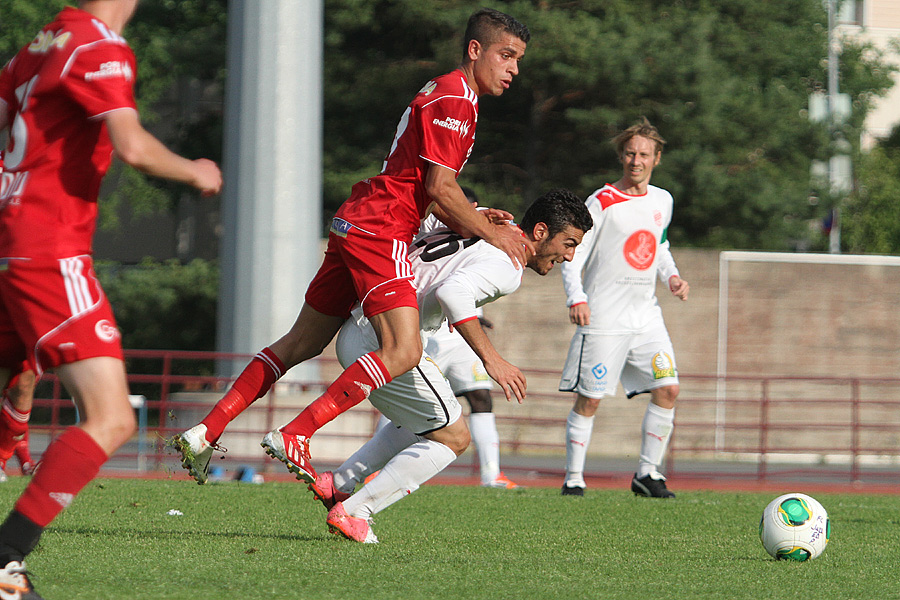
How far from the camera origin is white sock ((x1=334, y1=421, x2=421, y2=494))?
19.2 ft

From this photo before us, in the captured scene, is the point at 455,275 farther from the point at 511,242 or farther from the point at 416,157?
the point at 416,157

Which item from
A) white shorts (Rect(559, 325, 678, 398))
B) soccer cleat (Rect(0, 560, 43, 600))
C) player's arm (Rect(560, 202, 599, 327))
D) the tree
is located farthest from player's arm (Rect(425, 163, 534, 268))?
the tree

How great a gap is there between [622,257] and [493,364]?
3774 millimetres

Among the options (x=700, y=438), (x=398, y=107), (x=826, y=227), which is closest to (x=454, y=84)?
(x=700, y=438)

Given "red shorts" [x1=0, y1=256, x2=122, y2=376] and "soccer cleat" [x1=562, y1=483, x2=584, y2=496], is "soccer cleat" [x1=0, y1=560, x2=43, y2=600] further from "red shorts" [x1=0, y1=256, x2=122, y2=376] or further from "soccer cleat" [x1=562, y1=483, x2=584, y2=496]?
"soccer cleat" [x1=562, y1=483, x2=584, y2=496]

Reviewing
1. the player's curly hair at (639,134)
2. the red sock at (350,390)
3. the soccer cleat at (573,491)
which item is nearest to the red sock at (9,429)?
the red sock at (350,390)

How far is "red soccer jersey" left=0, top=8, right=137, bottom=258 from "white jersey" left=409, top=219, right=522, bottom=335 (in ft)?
6.42

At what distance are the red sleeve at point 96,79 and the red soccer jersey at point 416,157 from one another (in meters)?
1.89

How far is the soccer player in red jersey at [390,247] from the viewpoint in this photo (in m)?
5.26

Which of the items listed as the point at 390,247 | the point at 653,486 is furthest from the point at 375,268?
the point at 653,486

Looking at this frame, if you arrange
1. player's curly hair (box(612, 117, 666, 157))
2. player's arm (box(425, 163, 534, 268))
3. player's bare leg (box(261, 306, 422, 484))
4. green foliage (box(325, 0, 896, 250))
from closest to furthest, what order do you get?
player's bare leg (box(261, 306, 422, 484))
player's arm (box(425, 163, 534, 268))
player's curly hair (box(612, 117, 666, 157))
green foliage (box(325, 0, 896, 250))

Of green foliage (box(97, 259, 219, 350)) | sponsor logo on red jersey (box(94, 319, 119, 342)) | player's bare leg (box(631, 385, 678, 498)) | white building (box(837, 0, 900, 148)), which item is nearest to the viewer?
sponsor logo on red jersey (box(94, 319, 119, 342))

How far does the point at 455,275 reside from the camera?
5531 millimetres

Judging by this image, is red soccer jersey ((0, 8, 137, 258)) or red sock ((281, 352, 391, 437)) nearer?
red soccer jersey ((0, 8, 137, 258))
